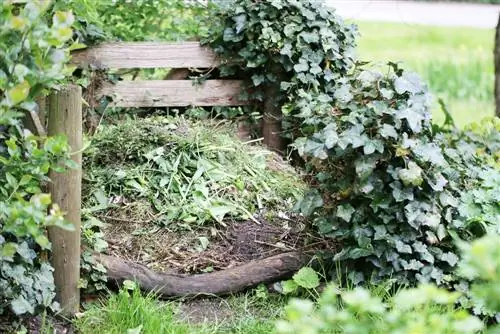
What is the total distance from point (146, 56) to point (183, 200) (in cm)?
105

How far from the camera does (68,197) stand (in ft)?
12.8

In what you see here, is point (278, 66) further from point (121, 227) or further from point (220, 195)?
point (121, 227)

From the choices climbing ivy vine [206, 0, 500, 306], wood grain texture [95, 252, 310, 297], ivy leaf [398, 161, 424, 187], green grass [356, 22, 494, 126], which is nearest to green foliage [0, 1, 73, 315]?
wood grain texture [95, 252, 310, 297]

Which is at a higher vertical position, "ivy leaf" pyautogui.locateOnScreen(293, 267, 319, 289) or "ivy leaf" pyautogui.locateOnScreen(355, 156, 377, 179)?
"ivy leaf" pyautogui.locateOnScreen(355, 156, 377, 179)

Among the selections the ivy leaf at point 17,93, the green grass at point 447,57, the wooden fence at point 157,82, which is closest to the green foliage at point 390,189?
the wooden fence at point 157,82

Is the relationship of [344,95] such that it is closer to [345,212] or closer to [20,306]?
[345,212]

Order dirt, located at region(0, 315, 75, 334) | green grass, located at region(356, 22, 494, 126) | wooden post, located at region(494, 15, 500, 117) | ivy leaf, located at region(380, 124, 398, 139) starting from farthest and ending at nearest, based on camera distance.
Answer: green grass, located at region(356, 22, 494, 126)
wooden post, located at region(494, 15, 500, 117)
ivy leaf, located at region(380, 124, 398, 139)
dirt, located at region(0, 315, 75, 334)

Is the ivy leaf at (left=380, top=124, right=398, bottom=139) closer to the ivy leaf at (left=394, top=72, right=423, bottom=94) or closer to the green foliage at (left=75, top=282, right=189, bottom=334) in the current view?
the ivy leaf at (left=394, top=72, right=423, bottom=94)

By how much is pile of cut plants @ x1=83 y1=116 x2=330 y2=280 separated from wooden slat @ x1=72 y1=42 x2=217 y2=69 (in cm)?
37

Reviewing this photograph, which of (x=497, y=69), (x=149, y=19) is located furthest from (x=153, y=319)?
(x=497, y=69)

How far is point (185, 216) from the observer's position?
181 inches

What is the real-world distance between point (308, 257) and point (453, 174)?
924mm

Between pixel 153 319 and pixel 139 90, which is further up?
pixel 139 90

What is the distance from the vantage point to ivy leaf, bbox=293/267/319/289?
13.9 ft
